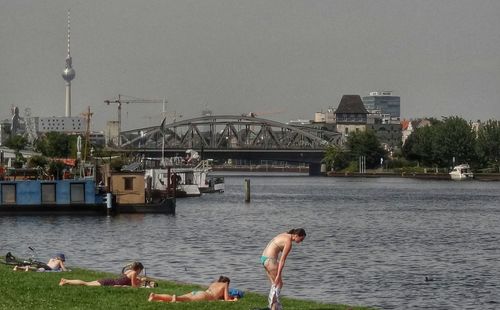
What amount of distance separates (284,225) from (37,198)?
1992 cm

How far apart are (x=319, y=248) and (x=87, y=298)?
3968 cm

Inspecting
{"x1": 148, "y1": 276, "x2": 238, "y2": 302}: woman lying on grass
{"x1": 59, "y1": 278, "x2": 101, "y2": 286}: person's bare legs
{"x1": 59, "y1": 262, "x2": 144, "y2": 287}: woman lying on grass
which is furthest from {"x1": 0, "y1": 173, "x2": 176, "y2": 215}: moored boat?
{"x1": 148, "y1": 276, "x2": 238, "y2": 302}: woman lying on grass

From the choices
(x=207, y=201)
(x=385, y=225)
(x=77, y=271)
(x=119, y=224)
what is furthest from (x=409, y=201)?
(x=77, y=271)

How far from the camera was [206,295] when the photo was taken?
37.0m

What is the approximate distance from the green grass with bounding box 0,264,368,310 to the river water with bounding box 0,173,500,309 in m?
9.12

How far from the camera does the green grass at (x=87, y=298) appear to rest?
35062 mm

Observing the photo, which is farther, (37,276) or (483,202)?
(483,202)

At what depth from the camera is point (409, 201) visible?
15412 cm

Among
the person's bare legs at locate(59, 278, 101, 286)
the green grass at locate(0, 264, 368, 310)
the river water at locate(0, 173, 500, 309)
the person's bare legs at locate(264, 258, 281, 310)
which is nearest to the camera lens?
the person's bare legs at locate(264, 258, 281, 310)

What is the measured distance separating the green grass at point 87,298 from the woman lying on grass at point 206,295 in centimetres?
43

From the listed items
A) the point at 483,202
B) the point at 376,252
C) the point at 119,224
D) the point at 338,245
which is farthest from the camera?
the point at 483,202

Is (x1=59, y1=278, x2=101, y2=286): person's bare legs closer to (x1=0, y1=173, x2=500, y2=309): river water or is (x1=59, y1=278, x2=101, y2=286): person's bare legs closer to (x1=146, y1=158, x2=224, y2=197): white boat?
(x1=0, y1=173, x2=500, y2=309): river water

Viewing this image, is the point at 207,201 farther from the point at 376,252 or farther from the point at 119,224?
the point at 376,252

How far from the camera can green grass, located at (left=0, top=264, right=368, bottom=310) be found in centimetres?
3506
